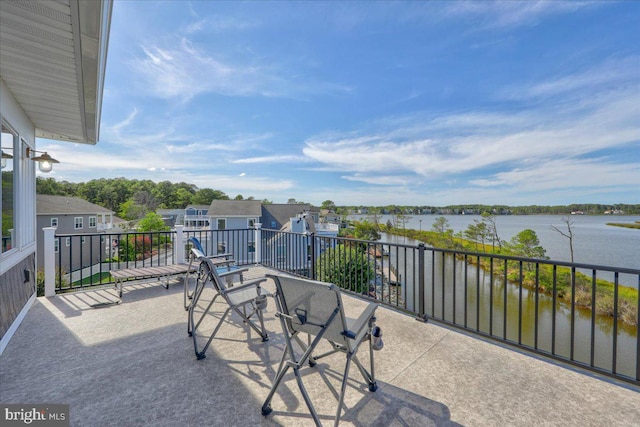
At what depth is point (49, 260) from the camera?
3.97 metres

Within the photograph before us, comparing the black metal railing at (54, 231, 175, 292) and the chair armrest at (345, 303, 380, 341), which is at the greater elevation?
the chair armrest at (345, 303, 380, 341)

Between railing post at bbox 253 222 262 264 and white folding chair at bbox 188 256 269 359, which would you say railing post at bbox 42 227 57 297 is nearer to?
white folding chair at bbox 188 256 269 359

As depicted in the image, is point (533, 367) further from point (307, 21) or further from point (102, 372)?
point (307, 21)

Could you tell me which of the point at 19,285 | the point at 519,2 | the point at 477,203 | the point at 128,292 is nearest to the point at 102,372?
the point at 19,285

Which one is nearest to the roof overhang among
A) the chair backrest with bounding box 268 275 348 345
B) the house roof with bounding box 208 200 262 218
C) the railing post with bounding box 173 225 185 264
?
the chair backrest with bounding box 268 275 348 345

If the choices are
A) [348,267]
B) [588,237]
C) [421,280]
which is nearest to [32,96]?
[421,280]

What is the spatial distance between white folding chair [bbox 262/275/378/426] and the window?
10.5 feet

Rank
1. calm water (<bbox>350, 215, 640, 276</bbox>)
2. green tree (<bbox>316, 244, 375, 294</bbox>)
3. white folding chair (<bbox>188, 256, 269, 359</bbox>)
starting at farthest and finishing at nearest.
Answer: calm water (<bbox>350, 215, 640, 276</bbox>)
green tree (<bbox>316, 244, 375, 294</bbox>)
white folding chair (<bbox>188, 256, 269, 359</bbox>)

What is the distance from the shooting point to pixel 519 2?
706 cm

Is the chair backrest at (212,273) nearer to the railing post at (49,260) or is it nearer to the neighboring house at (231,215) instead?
the railing post at (49,260)

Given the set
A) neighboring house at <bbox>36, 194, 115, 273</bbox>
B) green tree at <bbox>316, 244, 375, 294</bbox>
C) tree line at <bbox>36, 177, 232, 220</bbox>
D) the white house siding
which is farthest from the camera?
tree line at <bbox>36, 177, 232, 220</bbox>

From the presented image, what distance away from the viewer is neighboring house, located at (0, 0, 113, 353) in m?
1.88
